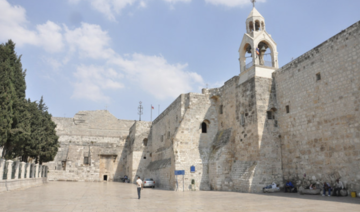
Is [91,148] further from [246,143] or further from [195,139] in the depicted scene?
[246,143]

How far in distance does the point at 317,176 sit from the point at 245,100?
6291 millimetres

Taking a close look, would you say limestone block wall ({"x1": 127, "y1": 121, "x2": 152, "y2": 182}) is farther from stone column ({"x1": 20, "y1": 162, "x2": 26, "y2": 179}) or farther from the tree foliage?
stone column ({"x1": 20, "y1": 162, "x2": 26, "y2": 179})

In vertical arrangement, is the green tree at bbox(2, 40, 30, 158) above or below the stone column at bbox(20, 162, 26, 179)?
above

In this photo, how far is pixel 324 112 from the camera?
13102 millimetres

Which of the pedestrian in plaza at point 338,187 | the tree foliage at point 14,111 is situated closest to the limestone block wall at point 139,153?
the tree foliage at point 14,111

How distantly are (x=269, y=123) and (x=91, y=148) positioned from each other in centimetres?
2758

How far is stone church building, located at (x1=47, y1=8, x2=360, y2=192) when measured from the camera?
480 inches

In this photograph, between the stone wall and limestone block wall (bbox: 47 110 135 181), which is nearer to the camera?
the stone wall

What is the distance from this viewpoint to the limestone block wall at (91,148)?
115ft

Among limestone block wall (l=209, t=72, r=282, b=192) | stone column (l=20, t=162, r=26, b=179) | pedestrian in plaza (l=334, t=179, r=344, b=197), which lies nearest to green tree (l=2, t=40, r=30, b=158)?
stone column (l=20, t=162, r=26, b=179)

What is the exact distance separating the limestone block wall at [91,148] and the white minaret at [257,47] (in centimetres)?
2414

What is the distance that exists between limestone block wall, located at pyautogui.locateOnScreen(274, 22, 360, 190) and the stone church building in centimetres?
4

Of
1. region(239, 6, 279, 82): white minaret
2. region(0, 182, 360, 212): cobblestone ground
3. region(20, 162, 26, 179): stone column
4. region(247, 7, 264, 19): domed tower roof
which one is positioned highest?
region(247, 7, 264, 19): domed tower roof

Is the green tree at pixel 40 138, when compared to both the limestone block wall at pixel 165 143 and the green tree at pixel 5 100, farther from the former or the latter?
the limestone block wall at pixel 165 143
